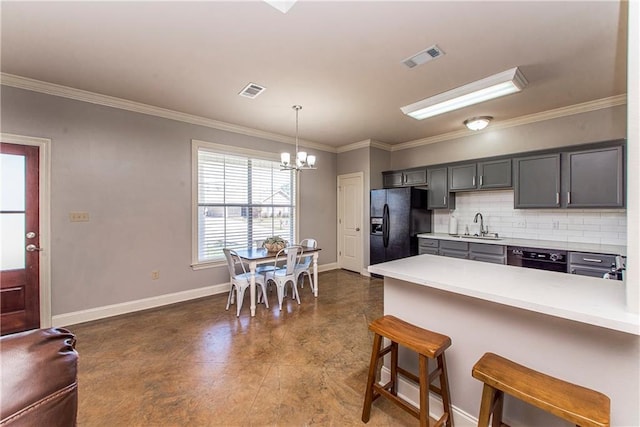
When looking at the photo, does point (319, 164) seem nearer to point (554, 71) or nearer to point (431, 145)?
point (431, 145)

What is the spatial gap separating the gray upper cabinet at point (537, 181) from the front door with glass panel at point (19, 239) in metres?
6.09

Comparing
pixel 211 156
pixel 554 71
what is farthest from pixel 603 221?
pixel 211 156

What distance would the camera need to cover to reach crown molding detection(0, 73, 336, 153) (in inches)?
110

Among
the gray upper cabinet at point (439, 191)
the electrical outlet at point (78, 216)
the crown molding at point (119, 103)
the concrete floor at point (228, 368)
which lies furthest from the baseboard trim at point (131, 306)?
the gray upper cabinet at point (439, 191)

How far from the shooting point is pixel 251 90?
120 inches

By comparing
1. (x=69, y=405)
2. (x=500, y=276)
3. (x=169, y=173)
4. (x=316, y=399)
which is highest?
(x=169, y=173)

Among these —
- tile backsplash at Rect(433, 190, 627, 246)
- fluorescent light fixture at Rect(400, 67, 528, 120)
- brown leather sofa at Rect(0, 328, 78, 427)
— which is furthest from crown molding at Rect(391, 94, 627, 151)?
brown leather sofa at Rect(0, 328, 78, 427)

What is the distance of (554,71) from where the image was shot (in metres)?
2.63

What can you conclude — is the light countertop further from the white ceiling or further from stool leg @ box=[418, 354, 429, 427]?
stool leg @ box=[418, 354, 429, 427]

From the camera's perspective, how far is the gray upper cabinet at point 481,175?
3.90m

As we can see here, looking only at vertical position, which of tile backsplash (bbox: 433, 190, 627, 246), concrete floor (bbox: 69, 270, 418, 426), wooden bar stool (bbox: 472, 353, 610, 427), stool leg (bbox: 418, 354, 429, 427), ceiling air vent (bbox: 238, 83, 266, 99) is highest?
ceiling air vent (bbox: 238, 83, 266, 99)

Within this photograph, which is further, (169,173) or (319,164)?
(319,164)

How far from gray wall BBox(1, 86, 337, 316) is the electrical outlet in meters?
0.04

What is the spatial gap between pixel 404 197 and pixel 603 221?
252 centimetres
